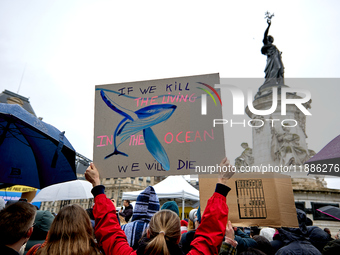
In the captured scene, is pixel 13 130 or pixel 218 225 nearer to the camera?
pixel 218 225

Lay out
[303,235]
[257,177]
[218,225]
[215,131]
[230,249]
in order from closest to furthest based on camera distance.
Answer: [218,225] → [230,249] → [257,177] → [215,131] → [303,235]

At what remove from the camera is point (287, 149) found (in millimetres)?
13891

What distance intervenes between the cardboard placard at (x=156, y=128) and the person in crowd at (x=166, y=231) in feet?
2.72

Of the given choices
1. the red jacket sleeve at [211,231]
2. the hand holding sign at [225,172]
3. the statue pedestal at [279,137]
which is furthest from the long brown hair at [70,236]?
the statue pedestal at [279,137]

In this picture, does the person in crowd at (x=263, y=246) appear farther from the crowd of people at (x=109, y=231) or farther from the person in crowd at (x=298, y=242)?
the crowd of people at (x=109, y=231)

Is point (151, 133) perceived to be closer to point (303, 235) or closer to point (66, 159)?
point (66, 159)

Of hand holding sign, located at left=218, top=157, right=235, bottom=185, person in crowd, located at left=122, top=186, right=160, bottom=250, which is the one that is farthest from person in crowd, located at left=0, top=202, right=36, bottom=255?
hand holding sign, located at left=218, top=157, right=235, bottom=185

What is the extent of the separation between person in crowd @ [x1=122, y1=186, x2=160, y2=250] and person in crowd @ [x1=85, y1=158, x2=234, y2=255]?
76cm

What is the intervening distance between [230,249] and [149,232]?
0.72 m

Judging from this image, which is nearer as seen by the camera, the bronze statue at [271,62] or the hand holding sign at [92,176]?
the hand holding sign at [92,176]

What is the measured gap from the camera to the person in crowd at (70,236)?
1.94 meters

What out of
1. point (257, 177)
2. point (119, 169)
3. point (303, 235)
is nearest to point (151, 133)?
point (119, 169)

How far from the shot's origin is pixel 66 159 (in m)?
4.09

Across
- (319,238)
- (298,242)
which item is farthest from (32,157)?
(319,238)
